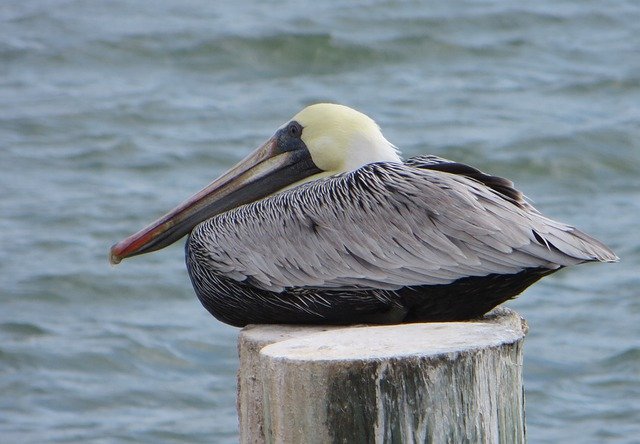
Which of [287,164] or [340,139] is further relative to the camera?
[287,164]

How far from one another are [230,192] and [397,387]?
1.78 meters

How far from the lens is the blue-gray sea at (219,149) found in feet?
22.7

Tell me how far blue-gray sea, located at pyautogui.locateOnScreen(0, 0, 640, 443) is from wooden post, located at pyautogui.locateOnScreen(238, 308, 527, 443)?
355 cm

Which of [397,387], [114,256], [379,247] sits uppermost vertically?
[114,256]

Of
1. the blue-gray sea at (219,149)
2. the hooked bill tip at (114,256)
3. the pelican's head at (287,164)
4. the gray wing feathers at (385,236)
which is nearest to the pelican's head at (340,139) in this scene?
the pelican's head at (287,164)

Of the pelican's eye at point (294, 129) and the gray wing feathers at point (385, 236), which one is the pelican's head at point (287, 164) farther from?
the gray wing feathers at point (385, 236)

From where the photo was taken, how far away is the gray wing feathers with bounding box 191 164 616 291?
362cm

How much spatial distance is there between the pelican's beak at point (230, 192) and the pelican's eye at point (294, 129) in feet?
0.19

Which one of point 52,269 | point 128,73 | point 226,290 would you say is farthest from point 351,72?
point 226,290

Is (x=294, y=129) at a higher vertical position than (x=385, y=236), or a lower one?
higher

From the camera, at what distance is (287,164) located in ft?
14.9

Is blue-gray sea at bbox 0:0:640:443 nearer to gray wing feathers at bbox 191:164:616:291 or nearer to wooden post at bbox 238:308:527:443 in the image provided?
gray wing feathers at bbox 191:164:616:291

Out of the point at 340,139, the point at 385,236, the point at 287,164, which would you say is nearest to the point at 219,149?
the point at 287,164

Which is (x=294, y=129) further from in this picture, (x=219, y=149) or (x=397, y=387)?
(x=219, y=149)
